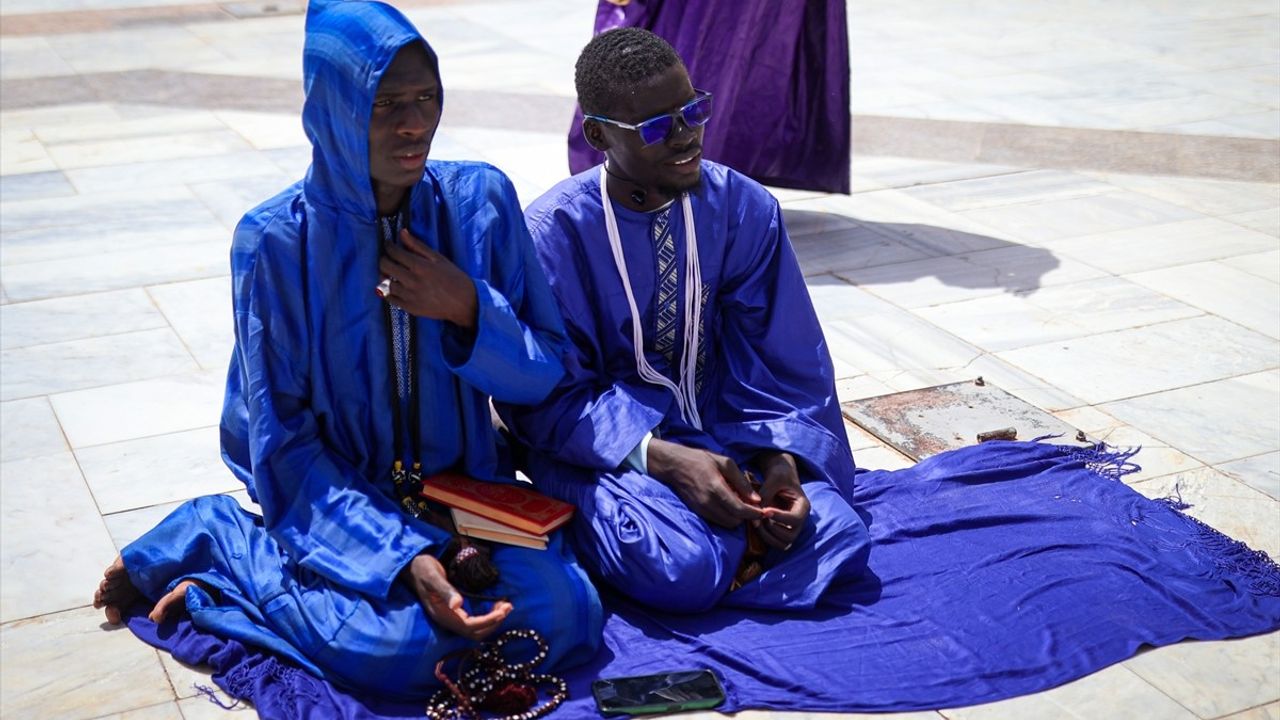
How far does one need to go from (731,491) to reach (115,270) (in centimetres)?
361

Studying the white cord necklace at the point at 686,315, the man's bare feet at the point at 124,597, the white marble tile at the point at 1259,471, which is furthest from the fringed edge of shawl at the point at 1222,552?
the man's bare feet at the point at 124,597

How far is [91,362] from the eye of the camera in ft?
17.5

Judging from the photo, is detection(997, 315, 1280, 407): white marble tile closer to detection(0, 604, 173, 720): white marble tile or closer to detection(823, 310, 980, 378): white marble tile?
detection(823, 310, 980, 378): white marble tile

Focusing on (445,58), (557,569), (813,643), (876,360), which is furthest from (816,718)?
(445,58)

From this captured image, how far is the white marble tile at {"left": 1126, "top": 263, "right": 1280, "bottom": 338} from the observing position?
568 centimetres

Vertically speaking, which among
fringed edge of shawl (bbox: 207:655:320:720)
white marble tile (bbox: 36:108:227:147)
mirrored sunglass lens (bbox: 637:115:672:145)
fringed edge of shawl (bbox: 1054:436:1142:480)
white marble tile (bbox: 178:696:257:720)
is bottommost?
white marble tile (bbox: 36:108:227:147)

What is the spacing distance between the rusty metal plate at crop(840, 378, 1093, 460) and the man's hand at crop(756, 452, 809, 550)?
991 mm

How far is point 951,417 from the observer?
15.8 feet

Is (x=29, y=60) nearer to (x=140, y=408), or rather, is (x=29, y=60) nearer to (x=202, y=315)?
(x=202, y=315)

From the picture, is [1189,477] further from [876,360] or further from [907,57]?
[907,57]

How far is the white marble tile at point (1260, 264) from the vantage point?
241 inches

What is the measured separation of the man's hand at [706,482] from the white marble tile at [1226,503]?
4.55ft

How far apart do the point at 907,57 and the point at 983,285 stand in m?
4.40

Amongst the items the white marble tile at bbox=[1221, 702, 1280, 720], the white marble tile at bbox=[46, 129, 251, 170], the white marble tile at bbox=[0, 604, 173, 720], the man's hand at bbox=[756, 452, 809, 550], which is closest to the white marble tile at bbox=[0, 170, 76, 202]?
the white marble tile at bbox=[46, 129, 251, 170]
